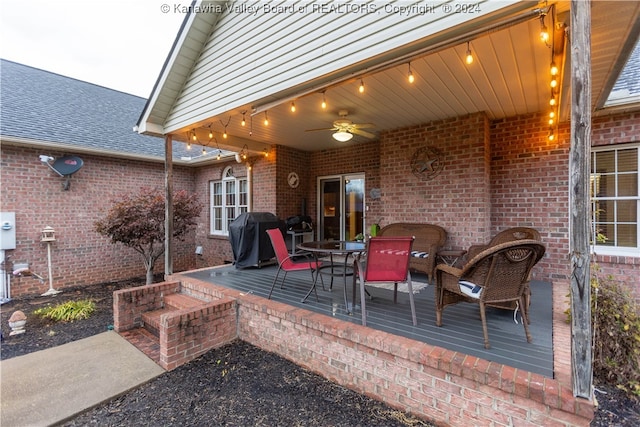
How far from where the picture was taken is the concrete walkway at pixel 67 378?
2.47 meters

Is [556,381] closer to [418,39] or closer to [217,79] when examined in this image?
[418,39]

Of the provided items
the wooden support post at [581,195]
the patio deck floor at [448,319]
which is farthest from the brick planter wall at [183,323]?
the wooden support post at [581,195]

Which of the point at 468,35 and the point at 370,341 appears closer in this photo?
the point at 468,35

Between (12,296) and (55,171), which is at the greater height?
(55,171)

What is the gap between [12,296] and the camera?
5930 millimetres

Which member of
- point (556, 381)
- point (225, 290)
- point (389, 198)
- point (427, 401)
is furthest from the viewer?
point (389, 198)

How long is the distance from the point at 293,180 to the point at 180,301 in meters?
3.95

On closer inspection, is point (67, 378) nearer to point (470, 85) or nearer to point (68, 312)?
point (68, 312)

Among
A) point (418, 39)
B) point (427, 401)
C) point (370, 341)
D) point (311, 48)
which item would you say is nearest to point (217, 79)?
point (311, 48)

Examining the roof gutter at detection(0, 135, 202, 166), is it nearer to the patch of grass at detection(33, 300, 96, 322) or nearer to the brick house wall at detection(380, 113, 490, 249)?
the patch of grass at detection(33, 300, 96, 322)

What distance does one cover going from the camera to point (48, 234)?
20.6ft

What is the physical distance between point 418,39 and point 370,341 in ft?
8.46

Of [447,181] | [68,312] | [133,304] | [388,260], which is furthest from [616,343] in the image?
[68,312]

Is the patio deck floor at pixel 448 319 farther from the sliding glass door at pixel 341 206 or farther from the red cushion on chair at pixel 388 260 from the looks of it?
the sliding glass door at pixel 341 206
